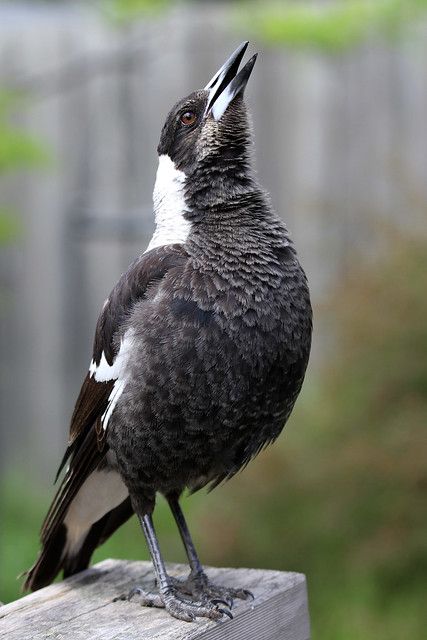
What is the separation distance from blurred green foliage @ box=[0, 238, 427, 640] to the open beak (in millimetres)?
2026

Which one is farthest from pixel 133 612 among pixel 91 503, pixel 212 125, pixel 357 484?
pixel 357 484

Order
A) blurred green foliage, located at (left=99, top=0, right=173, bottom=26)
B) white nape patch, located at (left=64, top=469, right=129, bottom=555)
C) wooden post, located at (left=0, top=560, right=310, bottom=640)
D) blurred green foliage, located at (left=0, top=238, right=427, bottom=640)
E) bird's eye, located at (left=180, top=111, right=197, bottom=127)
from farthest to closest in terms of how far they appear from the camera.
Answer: blurred green foliage, located at (left=99, top=0, right=173, bottom=26) → blurred green foliage, located at (left=0, top=238, right=427, bottom=640) → white nape patch, located at (left=64, top=469, right=129, bottom=555) → bird's eye, located at (left=180, top=111, right=197, bottom=127) → wooden post, located at (left=0, top=560, right=310, bottom=640)

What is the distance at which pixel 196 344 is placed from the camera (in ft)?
8.41

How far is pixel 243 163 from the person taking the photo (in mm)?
2811

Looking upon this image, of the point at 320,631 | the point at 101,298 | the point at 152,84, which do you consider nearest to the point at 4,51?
the point at 152,84

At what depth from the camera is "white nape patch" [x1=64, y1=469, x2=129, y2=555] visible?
293 cm

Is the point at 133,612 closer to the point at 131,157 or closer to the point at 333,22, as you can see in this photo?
the point at 333,22

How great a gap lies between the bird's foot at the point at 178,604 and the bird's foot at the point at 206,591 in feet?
0.09

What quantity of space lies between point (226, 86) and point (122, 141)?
345 centimetres

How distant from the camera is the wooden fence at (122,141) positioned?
6152 mm

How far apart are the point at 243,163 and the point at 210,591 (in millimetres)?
1017

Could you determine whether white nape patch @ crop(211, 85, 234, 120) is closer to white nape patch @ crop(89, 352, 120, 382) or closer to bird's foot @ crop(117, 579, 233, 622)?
white nape patch @ crop(89, 352, 120, 382)

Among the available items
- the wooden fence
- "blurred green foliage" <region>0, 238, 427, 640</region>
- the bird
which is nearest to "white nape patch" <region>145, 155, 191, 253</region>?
the bird

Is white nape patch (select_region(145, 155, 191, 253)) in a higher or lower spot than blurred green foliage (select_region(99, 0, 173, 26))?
lower
